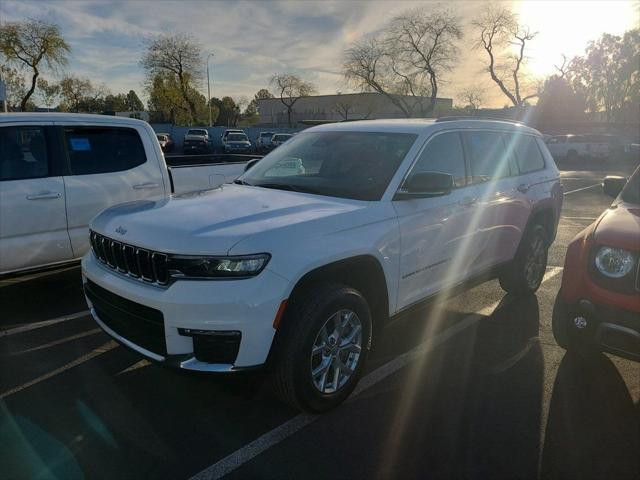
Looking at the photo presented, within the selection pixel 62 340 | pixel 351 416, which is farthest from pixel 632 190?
pixel 62 340

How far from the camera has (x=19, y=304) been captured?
5.24 m

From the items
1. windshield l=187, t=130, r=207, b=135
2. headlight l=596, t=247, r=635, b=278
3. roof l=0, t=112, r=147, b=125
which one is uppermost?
roof l=0, t=112, r=147, b=125

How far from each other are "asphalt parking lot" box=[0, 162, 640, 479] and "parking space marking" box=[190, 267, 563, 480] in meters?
0.01

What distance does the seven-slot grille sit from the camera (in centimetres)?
289

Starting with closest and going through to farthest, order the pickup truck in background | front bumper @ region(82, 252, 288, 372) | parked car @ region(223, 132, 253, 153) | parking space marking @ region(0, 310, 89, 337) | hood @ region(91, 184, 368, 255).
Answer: front bumper @ region(82, 252, 288, 372) → hood @ region(91, 184, 368, 255) → parking space marking @ region(0, 310, 89, 337) → the pickup truck in background → parked car @ region(223, 132, 253, 153)

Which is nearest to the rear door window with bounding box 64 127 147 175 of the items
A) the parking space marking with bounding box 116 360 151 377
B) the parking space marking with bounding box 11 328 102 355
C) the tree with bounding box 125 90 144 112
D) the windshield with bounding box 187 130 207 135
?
the parking space marking with bounding box 11 328 102 355

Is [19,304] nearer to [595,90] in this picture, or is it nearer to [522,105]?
[522,105]

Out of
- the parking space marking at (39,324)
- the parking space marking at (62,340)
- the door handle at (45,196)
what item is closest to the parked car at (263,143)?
the door handle at (45,196)

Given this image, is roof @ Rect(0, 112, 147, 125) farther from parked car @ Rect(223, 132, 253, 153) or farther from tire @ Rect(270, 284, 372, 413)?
parked car @ Rect(223, 132, 253, 153)

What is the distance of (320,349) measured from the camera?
10.2 feet

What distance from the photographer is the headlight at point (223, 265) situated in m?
2.74

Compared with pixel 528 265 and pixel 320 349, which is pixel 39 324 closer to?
pixel 320 349

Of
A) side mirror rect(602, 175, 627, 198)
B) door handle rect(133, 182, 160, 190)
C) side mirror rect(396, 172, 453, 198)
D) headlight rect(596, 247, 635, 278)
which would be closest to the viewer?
headlight rect(596, 247, 635, 278)

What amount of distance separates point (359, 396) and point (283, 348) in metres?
0.92
